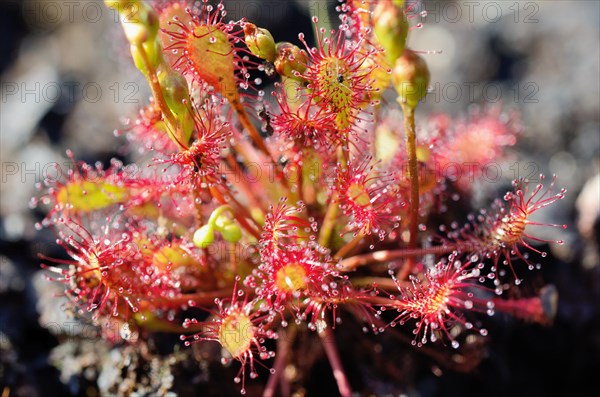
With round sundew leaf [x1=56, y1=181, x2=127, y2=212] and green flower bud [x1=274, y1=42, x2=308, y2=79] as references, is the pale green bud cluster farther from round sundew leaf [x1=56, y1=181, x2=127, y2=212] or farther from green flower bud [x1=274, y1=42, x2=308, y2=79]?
round sundew leaf [x1=56, y1=181, x2=127, y2=212]

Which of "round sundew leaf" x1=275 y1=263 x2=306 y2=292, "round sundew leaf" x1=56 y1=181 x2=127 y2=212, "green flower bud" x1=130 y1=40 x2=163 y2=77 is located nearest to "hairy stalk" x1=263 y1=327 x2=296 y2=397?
"round sundew leaf" x1=275 y1=263 x2=306 y2=292

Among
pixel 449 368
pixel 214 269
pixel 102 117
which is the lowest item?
pixel 449 368

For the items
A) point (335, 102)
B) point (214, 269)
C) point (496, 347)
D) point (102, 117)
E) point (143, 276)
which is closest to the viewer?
point (335, 102)

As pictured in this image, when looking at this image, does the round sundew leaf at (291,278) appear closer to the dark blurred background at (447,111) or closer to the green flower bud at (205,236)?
the green flower bud at (205,236)

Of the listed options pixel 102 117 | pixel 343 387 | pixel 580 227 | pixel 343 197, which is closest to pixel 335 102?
pixel 343 197

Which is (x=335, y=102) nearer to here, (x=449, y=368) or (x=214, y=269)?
(x=214, y=269)

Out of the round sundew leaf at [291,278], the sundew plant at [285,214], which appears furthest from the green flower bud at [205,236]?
the round sundew leaf at [291,278]
